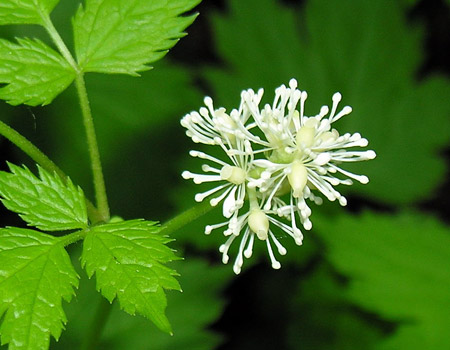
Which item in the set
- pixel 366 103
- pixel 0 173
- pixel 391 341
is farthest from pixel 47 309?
pixel 366 103

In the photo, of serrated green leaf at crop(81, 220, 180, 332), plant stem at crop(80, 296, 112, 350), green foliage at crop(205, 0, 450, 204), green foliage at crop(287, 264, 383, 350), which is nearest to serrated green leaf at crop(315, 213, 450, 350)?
green foliage at crop(287, 264, 383, 350)

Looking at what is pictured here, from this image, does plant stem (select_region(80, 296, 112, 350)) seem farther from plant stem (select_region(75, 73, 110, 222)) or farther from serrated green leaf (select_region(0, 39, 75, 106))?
serrated green leaf (select_region(0, 39, 75, 106))

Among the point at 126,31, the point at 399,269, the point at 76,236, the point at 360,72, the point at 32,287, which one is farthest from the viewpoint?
the point at 360,72

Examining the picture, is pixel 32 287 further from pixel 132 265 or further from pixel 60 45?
pixel 60 45

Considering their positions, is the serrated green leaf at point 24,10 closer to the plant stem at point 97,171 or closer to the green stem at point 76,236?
the plant stem at point 97,171

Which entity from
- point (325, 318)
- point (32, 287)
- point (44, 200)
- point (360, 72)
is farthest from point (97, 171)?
point (360, 72)

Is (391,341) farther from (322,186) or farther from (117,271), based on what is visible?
(117,271)
